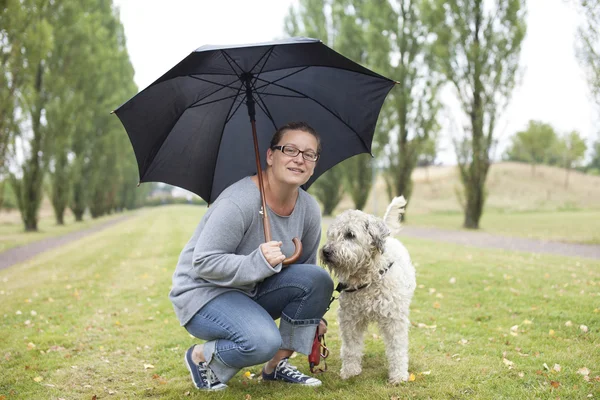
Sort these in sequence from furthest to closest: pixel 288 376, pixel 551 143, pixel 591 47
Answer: pixel 551 143 → pixel 591 47 → pixel 288 376

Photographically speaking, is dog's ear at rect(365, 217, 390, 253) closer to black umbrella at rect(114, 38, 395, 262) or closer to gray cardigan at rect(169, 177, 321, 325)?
gray cardigan at rect(169, 177, 321, 325)

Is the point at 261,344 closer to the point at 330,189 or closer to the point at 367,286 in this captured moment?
the point at 367,286

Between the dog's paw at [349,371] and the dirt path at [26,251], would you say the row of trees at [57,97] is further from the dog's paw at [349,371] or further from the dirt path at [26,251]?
the dog's paw at [349,371]

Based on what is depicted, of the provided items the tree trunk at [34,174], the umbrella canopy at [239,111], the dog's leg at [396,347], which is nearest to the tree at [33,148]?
the tree trunk at [34,174]

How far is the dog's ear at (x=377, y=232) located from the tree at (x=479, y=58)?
54.6 feet

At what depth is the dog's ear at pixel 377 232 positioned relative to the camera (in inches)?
134

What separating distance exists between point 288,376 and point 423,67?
20.6m

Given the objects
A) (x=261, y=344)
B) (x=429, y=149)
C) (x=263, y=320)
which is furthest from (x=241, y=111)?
(x=429, y=149)

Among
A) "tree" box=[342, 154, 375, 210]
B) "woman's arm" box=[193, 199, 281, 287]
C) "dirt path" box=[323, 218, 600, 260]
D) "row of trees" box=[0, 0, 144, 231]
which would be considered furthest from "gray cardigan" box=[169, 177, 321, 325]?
"tree" box=[342, 154, 375, 210]

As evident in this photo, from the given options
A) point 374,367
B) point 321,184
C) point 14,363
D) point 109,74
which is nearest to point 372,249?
point 374,367

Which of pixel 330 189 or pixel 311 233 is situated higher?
pixel 330 189

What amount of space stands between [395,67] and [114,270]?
1657cm

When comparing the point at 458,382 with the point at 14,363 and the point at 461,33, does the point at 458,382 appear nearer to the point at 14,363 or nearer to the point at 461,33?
the point at 14,363

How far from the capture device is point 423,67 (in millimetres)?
21766
